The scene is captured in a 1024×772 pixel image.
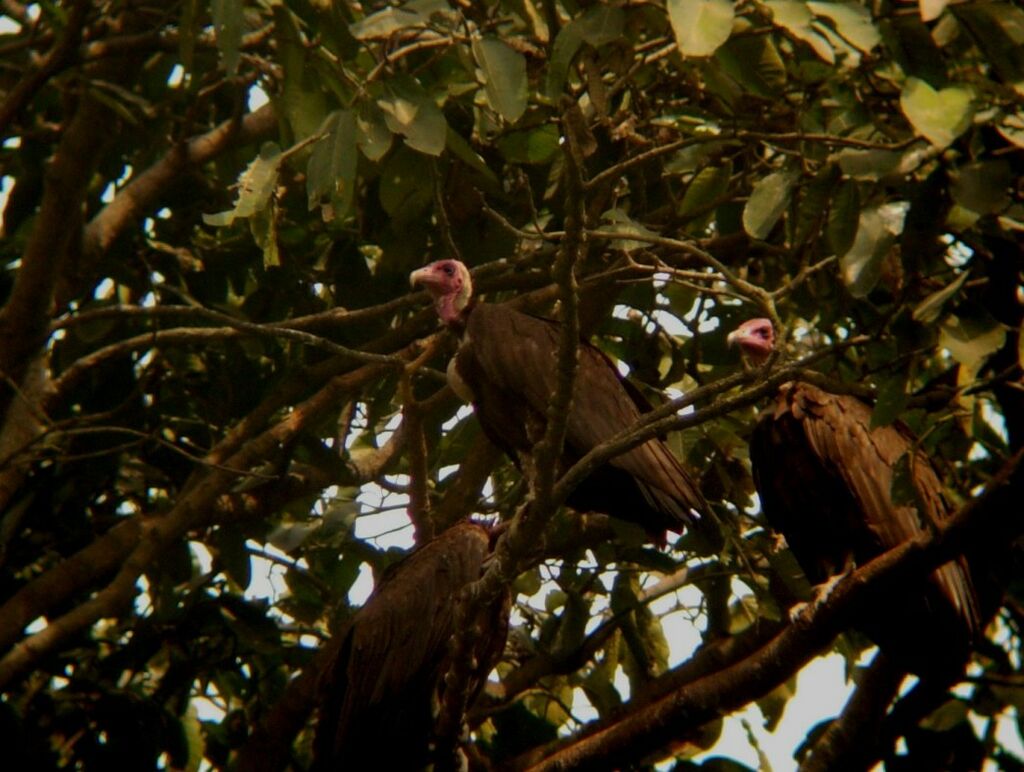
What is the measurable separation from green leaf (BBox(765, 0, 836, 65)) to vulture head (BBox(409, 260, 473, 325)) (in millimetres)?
2083

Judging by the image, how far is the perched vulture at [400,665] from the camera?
15.9ft

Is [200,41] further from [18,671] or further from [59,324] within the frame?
[18,671]

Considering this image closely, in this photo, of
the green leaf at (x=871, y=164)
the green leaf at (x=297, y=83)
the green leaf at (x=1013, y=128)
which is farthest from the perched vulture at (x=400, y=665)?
the green leaf at (x=1013, y=128)

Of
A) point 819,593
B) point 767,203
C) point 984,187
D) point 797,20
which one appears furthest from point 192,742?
point 984,187

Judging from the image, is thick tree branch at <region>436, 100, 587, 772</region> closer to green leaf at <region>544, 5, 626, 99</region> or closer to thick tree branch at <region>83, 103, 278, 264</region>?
green leaf at <region>544, 5, 626, 99</region>

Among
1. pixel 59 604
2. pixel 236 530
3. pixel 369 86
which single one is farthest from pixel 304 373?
pixel 369 86

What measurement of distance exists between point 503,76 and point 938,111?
1.17 meters

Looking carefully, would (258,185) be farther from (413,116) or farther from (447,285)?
(447,285)

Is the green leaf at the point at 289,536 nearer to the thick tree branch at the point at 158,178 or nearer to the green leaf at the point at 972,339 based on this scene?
the thick tree branch at the point at 158,178

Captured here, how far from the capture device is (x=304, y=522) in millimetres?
5875

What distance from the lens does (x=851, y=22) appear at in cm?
340

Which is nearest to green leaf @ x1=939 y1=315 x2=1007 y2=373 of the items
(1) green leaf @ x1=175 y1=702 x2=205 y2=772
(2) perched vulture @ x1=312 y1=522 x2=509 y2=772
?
(2) perched vulture @ x1=312 y1=522 x2=509 y2=772

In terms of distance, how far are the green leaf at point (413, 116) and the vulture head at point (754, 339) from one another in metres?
1.91

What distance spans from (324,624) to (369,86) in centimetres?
319
